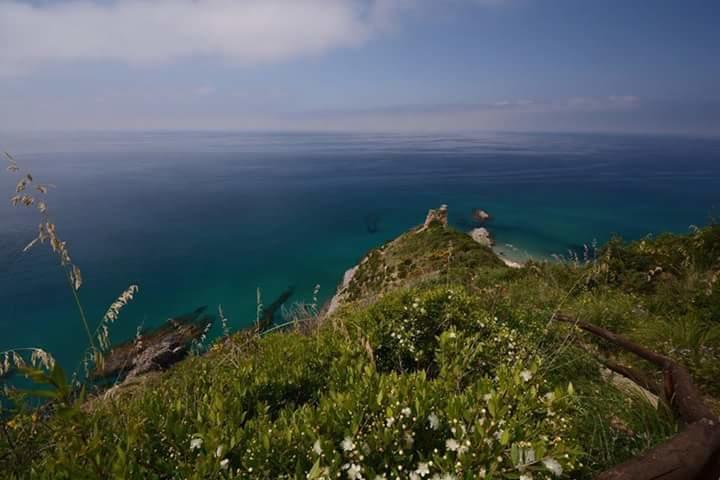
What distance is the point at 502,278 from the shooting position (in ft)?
44.8

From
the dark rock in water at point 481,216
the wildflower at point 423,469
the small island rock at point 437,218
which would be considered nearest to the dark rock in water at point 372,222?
the dark rock in water at point 481,216

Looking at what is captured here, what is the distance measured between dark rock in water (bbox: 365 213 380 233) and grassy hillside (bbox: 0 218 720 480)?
72272 millimetres

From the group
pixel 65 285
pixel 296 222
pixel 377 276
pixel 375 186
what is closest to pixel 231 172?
pixel 375 186

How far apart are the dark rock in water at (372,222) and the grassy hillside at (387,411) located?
237 feet

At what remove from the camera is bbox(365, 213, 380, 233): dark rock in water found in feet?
259

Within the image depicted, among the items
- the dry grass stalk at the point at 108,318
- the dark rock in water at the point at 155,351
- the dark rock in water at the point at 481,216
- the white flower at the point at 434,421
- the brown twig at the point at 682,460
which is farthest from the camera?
the dark rock in water at the point at 481,216

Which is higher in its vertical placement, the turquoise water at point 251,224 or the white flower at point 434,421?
the white flower at point 434,421

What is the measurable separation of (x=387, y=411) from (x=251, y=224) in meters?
85.1

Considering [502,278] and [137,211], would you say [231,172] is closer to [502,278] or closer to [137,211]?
[137,211]

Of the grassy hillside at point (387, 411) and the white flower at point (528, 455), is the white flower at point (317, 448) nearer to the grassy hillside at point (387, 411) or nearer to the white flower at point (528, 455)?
the grassy hillside at point (387, 411)

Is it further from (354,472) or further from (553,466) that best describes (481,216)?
(354,472)

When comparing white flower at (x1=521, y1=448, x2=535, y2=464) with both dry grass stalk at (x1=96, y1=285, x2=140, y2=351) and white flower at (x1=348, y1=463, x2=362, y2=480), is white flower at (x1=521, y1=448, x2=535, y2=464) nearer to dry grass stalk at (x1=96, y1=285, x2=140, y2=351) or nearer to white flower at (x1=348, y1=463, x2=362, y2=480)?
white flower at (x1=348, y1=463, x2=362, y2=480)

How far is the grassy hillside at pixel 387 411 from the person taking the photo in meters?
2.02

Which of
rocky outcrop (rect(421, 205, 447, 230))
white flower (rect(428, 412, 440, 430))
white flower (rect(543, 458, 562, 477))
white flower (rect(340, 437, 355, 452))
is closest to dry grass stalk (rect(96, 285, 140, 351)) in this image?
white flower (rect(340, 437, 355, 452))
